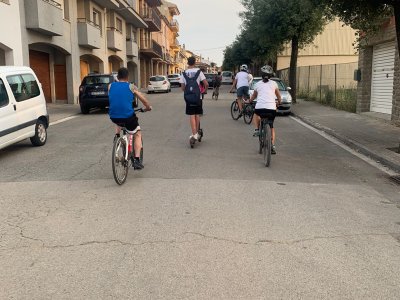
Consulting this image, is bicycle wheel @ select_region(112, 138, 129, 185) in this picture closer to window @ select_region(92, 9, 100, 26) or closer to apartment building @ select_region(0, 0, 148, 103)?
apartment building @ select_region(0, 0, 148, 103)

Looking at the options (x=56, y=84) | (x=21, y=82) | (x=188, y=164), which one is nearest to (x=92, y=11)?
(x=56, y=84)

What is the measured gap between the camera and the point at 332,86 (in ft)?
77.9

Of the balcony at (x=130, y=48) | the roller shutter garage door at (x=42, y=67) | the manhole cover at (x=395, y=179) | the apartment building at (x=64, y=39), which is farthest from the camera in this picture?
the balcony at (x=130, y=48)

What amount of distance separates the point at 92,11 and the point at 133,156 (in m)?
22.9

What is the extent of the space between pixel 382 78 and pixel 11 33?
1395 cm

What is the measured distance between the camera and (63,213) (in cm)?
529

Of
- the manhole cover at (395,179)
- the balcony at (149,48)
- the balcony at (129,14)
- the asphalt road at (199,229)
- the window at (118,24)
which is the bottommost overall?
the manhole cover at (395,179)

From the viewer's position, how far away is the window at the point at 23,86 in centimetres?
935

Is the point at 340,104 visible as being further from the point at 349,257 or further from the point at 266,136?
the point at 349,257

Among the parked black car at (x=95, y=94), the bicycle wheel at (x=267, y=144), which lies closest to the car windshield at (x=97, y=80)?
the parked black car at (x=95, y=94)

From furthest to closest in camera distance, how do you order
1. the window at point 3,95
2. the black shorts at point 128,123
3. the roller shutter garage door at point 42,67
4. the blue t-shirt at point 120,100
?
the roller shutter garage door at point 42,67 < the window at point 3,95 < the black shorts at point 128,123 < the blue t-shirt at point 120,100

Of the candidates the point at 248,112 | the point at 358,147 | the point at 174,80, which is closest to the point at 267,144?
the point at 358,147

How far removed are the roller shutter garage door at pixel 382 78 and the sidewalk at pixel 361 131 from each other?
2.35 feet

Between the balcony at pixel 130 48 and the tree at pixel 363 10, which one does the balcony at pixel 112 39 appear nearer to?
the balcony at pixel 130 48
